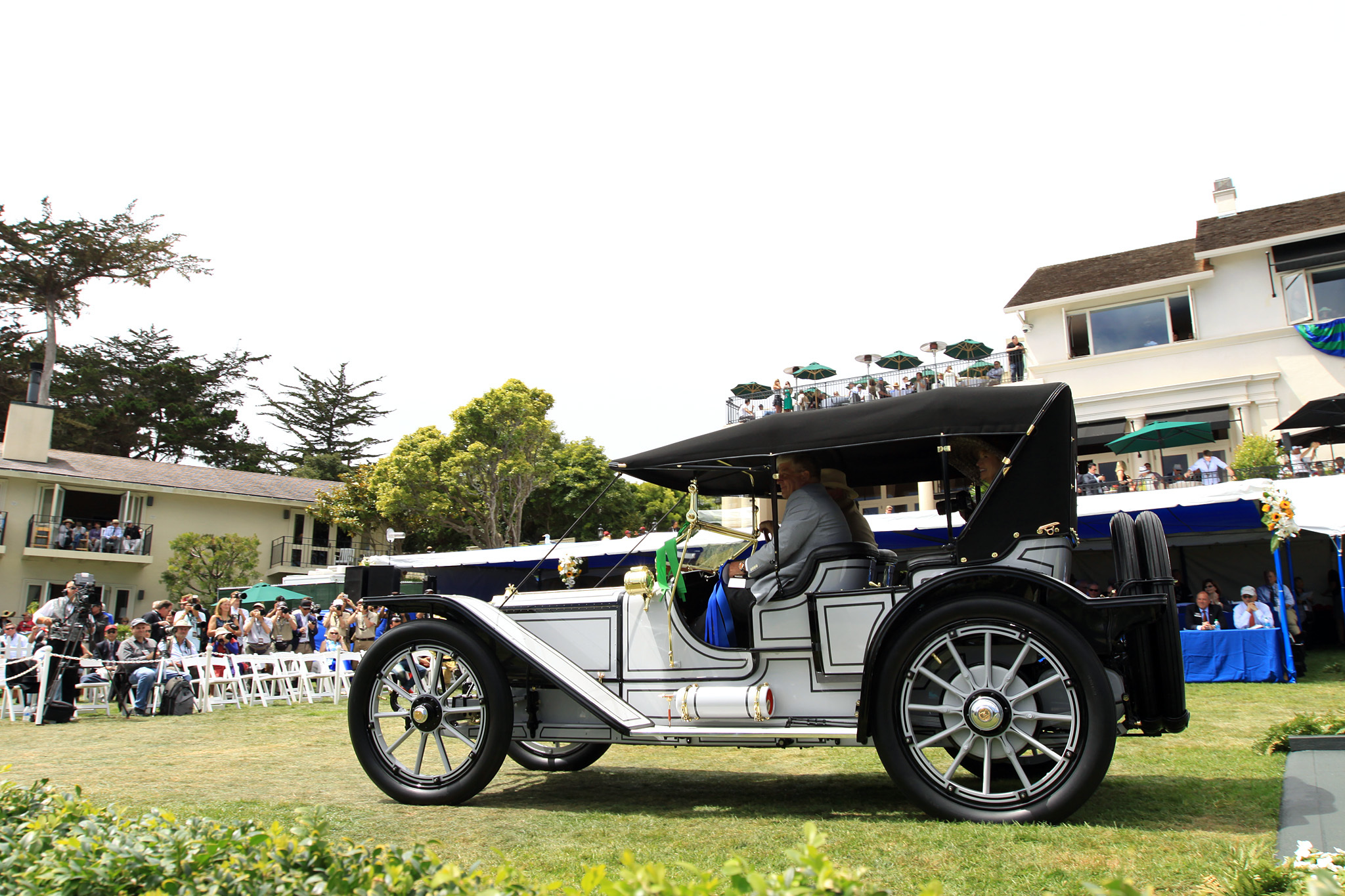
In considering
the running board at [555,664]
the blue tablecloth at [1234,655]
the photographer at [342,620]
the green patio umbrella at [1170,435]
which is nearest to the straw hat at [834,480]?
the running board at [555,664]

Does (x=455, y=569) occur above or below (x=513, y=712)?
above

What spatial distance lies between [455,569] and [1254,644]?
1601 cm

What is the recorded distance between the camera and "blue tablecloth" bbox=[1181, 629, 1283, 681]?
42.0 feet

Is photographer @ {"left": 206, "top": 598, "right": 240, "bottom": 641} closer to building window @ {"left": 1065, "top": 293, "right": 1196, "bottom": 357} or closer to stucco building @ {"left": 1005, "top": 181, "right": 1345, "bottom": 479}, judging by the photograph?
stucco building @ {"left": 1005, "top": 181, "right": 1345, "bottom": 479}

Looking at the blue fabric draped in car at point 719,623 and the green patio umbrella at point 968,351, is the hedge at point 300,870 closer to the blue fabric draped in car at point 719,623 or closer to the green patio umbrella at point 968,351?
the blue fabric draped in car at point 719,623

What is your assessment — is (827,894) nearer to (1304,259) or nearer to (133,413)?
(1304,259)

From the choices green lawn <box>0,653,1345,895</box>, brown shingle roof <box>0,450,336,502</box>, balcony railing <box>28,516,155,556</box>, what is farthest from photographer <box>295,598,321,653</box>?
brown shingle roof <box>0,450,336,502</box>

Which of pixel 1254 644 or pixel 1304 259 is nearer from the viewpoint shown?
pixel 1254 644

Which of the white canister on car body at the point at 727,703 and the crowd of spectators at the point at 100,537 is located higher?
the crowd of spectators at the point at 100,537

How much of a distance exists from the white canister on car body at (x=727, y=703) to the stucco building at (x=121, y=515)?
34.6 meters

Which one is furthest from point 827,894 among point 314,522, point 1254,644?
point 314,522

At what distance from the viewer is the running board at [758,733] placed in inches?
185

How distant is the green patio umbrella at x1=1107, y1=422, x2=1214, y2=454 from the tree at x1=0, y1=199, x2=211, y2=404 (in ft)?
129

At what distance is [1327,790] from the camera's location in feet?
14.6
